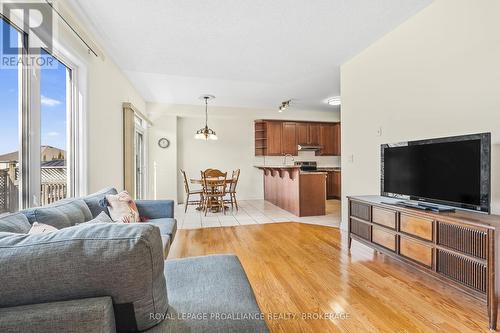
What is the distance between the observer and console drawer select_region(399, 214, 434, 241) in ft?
6.24

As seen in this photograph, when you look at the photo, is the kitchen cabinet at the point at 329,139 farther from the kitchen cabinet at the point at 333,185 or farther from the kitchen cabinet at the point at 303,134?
the kitchen cabinet at the point at 333,185

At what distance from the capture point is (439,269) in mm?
1819

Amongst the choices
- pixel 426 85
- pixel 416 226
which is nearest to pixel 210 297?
pixel 416 226

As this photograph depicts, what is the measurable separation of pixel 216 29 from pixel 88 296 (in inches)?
110

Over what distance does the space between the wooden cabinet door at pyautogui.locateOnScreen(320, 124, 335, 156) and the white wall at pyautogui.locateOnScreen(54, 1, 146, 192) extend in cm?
539

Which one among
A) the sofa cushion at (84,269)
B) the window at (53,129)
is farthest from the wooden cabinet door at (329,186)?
the sofa cushion at (84,269)

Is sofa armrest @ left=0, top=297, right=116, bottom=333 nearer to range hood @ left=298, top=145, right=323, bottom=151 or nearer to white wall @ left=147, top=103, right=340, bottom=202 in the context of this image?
white wall @ left=147, top=103, right=340, bottom=202

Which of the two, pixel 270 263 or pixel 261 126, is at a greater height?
pixel 261 126

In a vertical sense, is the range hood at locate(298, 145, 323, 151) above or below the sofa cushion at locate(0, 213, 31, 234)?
above

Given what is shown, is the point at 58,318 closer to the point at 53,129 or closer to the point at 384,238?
the point at 53,129

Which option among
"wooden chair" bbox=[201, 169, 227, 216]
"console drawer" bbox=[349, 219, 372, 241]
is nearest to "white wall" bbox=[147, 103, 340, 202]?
"wooden chair" bbox=[201, 169, 227, 216]

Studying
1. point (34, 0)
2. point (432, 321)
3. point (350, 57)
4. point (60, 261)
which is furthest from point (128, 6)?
point (432, 321)

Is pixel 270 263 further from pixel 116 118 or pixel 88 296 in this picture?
pixel 116 118

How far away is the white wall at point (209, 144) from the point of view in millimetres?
6250
